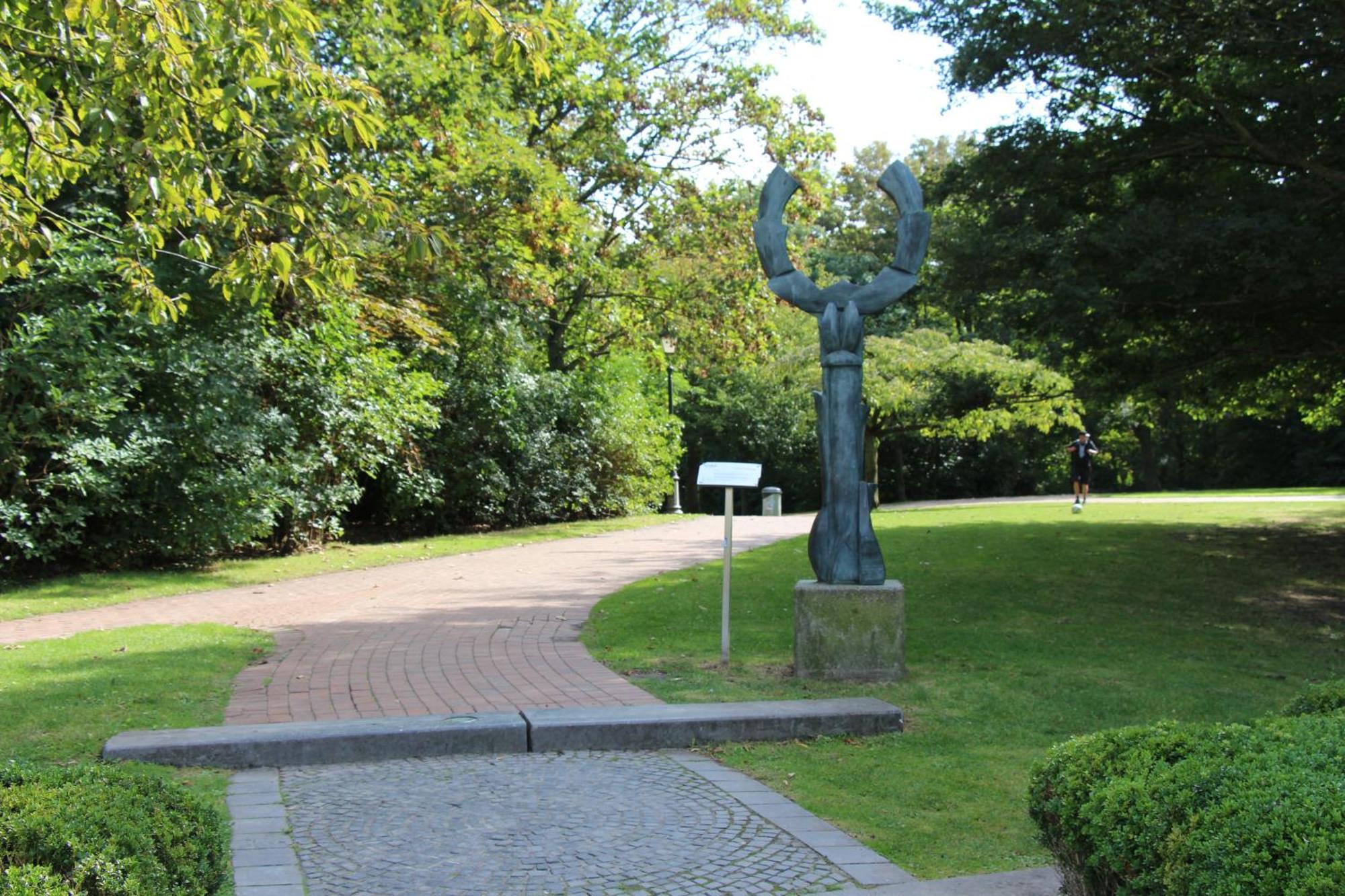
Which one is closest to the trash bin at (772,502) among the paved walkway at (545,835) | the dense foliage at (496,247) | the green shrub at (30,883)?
the dense foliage at (496,247)

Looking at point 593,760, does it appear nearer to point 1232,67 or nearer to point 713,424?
point 1232,67

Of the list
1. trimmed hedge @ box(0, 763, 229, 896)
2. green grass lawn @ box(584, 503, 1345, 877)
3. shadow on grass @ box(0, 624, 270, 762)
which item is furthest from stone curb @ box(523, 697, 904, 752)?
trimmed hedge @ box(0, 763, 229, 896)

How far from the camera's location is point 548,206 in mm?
17953

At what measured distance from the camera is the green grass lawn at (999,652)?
550 cm

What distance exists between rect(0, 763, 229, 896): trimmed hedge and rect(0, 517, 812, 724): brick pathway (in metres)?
3.31

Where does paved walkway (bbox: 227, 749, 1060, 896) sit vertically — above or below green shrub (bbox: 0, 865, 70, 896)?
below

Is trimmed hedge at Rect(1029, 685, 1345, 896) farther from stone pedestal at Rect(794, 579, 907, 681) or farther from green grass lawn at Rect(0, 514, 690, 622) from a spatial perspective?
green grass lawn at Rect(0, 514, 690, 622)

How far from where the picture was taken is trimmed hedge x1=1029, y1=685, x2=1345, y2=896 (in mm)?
2828

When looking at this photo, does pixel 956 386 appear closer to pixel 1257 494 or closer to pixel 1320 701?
pixel 1257 494

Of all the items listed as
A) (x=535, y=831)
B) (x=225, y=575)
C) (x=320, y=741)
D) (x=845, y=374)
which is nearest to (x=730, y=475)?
(x=845, y=374)

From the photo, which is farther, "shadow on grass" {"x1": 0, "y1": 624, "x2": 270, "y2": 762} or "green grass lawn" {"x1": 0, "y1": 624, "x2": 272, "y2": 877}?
"shadow on grass" {"x1": 0, "y1": 624, "x2": 270, "y2": 762}

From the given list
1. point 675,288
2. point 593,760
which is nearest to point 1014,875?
point 593,760

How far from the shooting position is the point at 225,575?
562 inches

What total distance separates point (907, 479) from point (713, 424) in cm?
751
